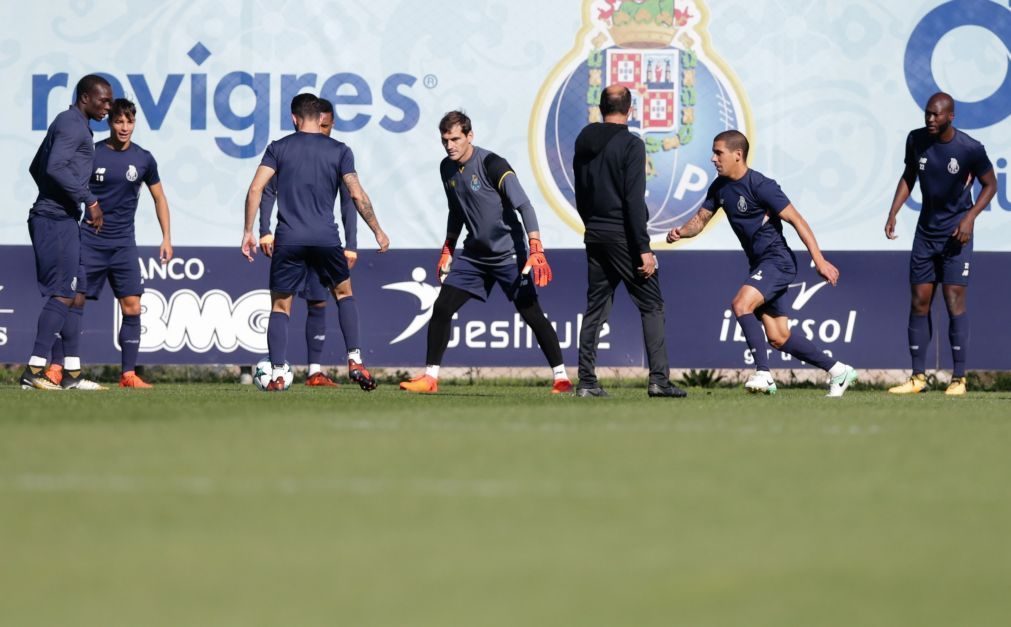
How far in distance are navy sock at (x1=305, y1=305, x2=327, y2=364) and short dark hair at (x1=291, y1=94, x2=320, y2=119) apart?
194 centimetres

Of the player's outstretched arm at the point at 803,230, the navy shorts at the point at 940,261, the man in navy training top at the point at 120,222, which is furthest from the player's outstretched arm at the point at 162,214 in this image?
the navy shorts at the point at 940,261

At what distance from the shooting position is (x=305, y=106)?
12.1 meters

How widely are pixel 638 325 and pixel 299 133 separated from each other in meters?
3.75

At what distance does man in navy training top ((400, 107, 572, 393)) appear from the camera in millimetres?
11953

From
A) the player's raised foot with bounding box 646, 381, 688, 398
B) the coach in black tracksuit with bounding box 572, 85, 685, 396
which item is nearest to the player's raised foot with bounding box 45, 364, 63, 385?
the coach in black tracksuit with bounding box 572, 85, 685, 396

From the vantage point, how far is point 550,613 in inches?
129

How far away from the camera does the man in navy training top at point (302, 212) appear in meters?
11.9

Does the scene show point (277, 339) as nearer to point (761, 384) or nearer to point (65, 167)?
point (65, 167)

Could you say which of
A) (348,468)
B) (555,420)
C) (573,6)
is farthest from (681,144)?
(348,468)

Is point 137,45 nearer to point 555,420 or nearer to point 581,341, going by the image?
point 581,341

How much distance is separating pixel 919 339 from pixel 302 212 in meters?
4.82

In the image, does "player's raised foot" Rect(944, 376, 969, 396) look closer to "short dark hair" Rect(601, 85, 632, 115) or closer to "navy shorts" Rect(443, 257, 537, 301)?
"navy shorts" Rect(443, 257, 537, 301)

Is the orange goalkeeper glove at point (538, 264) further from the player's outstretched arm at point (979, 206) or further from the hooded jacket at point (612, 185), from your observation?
the player's outstretched arm at point (979, 206)

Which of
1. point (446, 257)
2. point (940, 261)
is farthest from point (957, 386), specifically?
point (446, 257)
